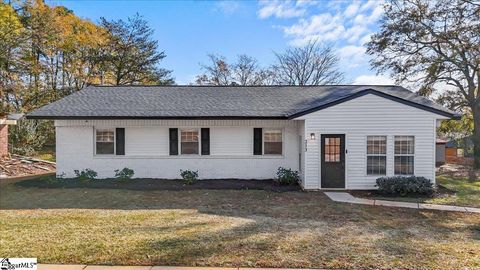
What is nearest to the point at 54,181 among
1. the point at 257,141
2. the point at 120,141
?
the point at 120,141

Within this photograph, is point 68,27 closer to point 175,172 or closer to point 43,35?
point 43,35

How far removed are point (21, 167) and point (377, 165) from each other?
16.2m

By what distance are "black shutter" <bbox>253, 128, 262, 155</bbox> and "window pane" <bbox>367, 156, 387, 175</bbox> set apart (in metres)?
4.19

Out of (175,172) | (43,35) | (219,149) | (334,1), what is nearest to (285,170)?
(219,149)

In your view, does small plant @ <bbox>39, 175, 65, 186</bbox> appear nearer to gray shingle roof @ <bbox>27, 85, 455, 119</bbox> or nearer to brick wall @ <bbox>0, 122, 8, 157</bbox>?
gray shingle roof @ <bbox>27, 85, 455, 119</bbox>

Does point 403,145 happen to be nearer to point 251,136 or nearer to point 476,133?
point 251,136

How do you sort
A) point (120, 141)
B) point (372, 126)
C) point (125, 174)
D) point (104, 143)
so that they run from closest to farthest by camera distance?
1. point (372, 126)
2. point (125, 174)
3. point (120, 141)
4. point (104, 143)

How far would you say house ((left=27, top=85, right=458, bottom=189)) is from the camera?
12.1 m

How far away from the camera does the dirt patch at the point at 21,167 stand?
1580 cm

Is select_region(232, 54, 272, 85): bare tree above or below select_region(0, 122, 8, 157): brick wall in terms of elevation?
above

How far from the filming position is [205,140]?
46.2 feet

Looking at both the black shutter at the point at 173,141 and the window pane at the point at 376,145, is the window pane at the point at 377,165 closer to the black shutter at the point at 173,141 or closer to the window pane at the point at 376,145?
the window pane at the point at 376,145

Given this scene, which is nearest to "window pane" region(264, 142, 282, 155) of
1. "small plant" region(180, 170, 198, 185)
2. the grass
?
"small plant" region(180, 170, 198, 185)

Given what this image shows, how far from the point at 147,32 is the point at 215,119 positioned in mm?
23238
